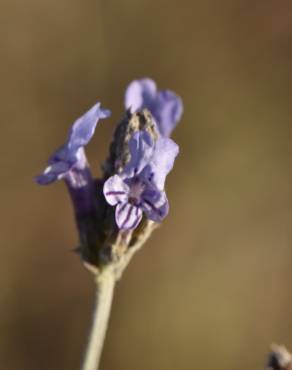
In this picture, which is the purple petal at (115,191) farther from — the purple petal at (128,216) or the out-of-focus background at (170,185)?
the out-of-focus background at (170,185)

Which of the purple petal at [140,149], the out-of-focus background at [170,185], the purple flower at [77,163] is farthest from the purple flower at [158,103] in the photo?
the out-of-focus background at [170,185]

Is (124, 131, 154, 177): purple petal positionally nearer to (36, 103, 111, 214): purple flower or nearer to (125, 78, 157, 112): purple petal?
(36, 103, 111, 214): purple flower

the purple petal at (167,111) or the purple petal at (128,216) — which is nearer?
the purple petal at (128,216)

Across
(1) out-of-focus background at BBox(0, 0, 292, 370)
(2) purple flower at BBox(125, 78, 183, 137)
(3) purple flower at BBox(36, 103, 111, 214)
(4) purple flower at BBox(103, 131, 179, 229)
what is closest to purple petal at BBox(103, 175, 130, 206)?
(4) purple flower at BBox(103, 131, 179, 229)

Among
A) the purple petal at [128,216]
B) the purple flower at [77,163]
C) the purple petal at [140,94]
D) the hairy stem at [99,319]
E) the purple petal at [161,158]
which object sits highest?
the purple petal at [140,94]

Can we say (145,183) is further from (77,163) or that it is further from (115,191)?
(77,163)

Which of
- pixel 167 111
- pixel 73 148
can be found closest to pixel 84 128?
pixel 73 148

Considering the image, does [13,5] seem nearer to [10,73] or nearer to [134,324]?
[10,73]
